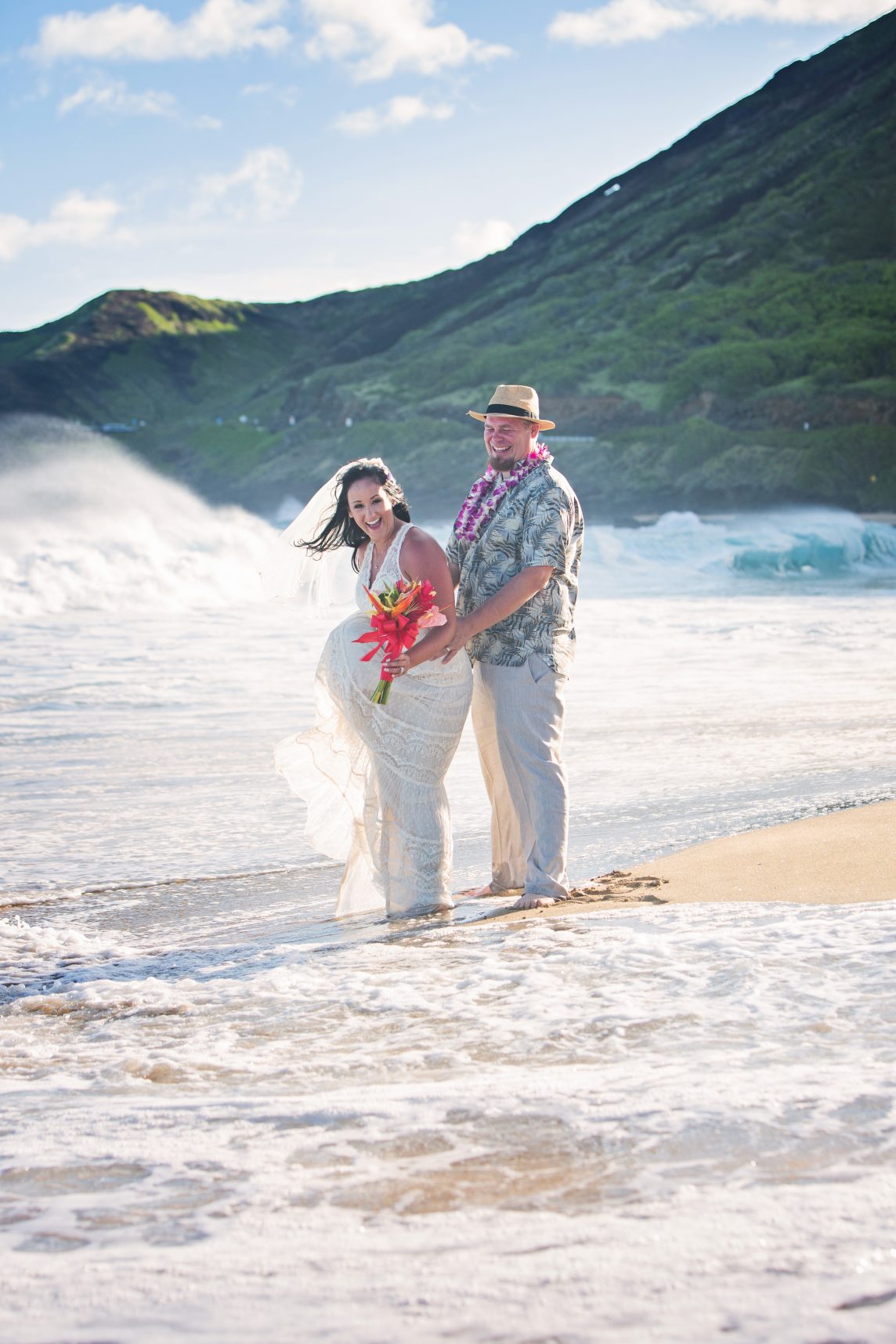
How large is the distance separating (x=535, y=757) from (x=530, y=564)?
2.12ft

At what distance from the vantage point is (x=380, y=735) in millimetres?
4449

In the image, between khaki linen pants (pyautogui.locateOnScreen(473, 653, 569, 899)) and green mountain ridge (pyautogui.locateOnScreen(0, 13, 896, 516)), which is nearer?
khaki linen pants (pyautogui.locateOnScreen(473, 653, 569, 899))

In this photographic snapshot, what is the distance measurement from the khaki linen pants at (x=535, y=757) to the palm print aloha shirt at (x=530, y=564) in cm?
7

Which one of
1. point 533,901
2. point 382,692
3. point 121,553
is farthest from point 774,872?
point 121,553

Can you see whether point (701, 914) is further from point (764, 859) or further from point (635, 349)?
point (635, 349)

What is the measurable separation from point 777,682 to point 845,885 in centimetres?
636

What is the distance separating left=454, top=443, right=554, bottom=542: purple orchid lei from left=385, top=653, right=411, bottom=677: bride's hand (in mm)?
560

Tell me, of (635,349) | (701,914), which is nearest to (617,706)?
(701,914)

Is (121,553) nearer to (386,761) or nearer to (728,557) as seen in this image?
(728,557)

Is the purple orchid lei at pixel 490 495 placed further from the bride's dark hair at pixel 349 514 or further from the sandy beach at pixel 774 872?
the sandy beach at pixel 774 872

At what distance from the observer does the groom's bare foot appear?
438cm

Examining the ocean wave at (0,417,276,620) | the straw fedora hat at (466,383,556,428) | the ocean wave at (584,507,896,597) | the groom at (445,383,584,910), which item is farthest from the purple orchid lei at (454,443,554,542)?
the ocean wave at (584,507,896,597)

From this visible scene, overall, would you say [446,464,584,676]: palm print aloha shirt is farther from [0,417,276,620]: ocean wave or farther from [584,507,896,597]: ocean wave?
[584,507,896,597]: ocean wave

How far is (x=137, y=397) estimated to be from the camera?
125750 mm
